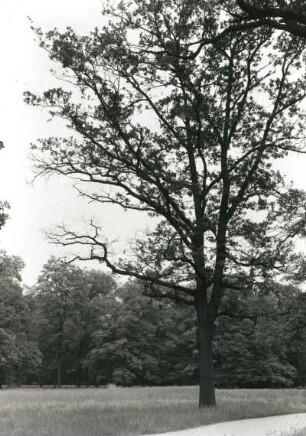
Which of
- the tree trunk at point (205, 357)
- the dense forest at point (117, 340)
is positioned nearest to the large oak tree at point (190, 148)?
the tree trunk at point (205, 357)

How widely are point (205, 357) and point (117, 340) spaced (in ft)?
166

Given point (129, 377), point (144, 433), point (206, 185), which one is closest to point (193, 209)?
point (206, 185)

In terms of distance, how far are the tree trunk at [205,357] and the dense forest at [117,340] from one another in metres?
41.6

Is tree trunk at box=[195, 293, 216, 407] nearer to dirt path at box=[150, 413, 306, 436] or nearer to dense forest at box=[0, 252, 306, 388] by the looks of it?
dirt path at box=[150, 413, 306, 436]

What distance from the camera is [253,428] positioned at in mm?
15812

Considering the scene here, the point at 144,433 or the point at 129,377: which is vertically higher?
the point at 129,377

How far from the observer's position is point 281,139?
2228cm

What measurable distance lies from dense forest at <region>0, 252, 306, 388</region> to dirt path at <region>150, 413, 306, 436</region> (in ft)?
148

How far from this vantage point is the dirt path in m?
14.4

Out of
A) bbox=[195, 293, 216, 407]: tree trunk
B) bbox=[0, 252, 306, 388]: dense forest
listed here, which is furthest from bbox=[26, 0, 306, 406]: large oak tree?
bbox=[0, 252, 306, 388]: dense forest

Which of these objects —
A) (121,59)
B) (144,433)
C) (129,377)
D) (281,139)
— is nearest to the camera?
(144,433)

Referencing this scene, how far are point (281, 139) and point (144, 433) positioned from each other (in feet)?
42.0

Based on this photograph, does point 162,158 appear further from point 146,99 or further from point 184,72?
point 184,72

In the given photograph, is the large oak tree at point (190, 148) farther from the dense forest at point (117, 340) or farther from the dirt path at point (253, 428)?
the dense forest at point (117, 340)
